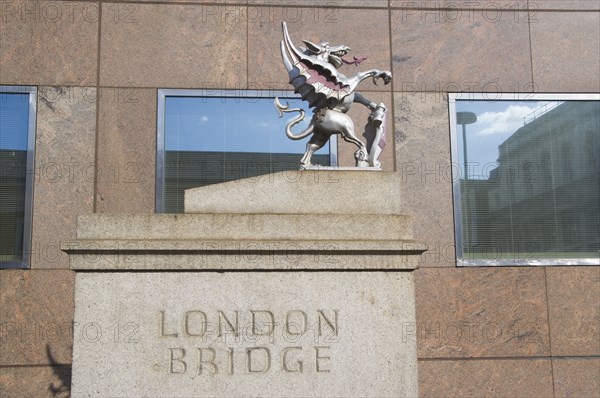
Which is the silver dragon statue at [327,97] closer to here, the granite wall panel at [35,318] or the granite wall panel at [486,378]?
the granite wall panel at [486,378]

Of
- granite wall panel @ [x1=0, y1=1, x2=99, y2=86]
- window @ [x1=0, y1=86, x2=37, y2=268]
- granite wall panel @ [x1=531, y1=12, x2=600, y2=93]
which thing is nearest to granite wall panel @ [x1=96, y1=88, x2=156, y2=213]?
granite wall panel @ [x1=0, y1=1, x2=99, y2=86]

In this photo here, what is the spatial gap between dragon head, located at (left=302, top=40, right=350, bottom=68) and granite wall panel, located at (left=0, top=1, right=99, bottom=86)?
4220 millimetres

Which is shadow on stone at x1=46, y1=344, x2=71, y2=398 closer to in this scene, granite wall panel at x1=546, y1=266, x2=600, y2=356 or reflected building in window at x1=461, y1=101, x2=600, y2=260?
reflected building in window at x1=461, y1=101, x2=600, y2=260

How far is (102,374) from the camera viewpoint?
5.57 m

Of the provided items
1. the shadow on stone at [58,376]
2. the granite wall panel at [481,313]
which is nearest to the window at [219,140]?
the granite wall panel at [481,313]

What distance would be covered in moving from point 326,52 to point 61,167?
15.2 ft

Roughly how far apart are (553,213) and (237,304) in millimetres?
6137

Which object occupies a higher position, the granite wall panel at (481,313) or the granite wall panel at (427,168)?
the granite wall panel at (427,168)

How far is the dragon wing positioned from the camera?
661cm

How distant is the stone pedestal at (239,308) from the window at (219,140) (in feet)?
12.8

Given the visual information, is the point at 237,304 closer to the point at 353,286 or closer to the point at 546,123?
the point at 353,286

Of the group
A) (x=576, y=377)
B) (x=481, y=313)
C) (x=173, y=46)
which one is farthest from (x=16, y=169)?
(x=576, y=377)

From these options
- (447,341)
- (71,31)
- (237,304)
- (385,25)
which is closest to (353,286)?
(237,304)

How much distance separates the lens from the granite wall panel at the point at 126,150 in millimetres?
9391
